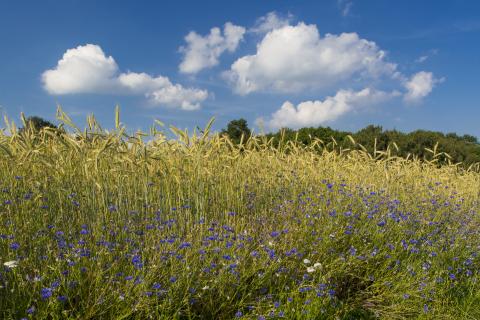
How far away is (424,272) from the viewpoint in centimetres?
376

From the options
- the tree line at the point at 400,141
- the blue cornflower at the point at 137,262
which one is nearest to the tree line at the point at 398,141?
the tree line at the point at 400,141

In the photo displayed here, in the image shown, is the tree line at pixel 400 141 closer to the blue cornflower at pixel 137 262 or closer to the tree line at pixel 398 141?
the tree line at pixel 398 141

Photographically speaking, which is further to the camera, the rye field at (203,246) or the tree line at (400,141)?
the tree line at (400,141)

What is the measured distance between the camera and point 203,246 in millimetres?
3146

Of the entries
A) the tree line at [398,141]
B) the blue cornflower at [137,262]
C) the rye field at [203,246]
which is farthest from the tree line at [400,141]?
the blue cornflower at [137,262]

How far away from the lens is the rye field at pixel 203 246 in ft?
9.05

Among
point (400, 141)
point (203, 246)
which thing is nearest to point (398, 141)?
point (400, 141)

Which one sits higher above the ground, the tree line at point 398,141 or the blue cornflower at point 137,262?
the tree line at point 398,141

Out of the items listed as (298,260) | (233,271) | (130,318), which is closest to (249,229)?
(298,260)

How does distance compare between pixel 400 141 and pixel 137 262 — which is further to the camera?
pixel 400 141

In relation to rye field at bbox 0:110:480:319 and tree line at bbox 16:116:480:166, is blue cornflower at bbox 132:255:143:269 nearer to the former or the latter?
rye field at bbox 0:110:480:319

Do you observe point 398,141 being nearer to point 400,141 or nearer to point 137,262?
point 400,141

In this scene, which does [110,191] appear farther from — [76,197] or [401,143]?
[401,143]

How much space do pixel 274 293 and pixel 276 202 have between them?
5.96 ft
